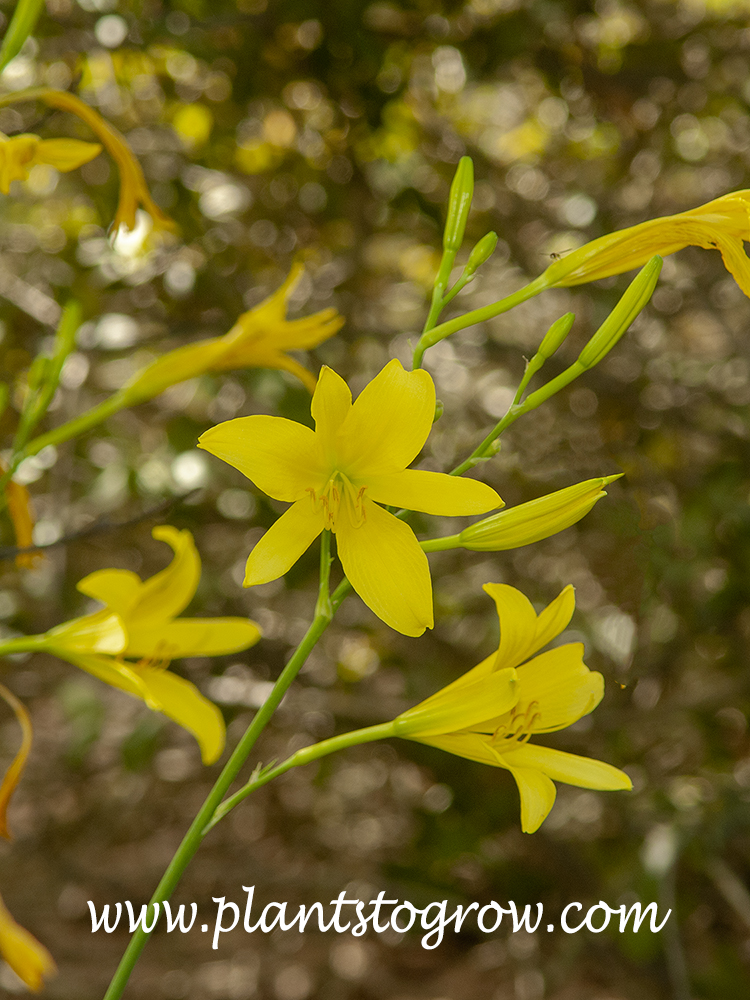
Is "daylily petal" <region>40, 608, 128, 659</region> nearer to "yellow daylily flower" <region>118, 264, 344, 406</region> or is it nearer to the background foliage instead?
"yellow daylily flower" <region>118, 264, 344, 406</region>

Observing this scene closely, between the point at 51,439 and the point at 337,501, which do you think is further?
the point at 51,439

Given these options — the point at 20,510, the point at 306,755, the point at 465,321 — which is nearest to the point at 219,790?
the point at 306,755

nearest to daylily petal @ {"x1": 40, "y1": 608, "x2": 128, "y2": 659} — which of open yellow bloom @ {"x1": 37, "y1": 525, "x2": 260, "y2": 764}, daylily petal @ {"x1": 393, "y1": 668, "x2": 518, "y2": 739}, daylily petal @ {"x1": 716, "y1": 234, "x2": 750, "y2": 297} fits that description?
open yellow bloom @ {"x1": 37, "y1": 525, "x2": 260, "y2": 764}

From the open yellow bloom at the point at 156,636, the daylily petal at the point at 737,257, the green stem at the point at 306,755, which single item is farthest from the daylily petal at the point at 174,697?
the daylily petal at the point at 737,257

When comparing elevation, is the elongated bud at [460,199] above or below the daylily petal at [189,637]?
above

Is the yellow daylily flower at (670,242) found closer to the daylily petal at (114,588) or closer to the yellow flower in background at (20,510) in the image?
the daylily petal at (114,588)

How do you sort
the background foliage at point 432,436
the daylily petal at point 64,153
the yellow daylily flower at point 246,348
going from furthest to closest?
the background foliage at point 432,436, the yellow daylily flower at point 246,348, the daylily petal at point 64,153

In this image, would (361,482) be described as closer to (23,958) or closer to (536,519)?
(536,519)
